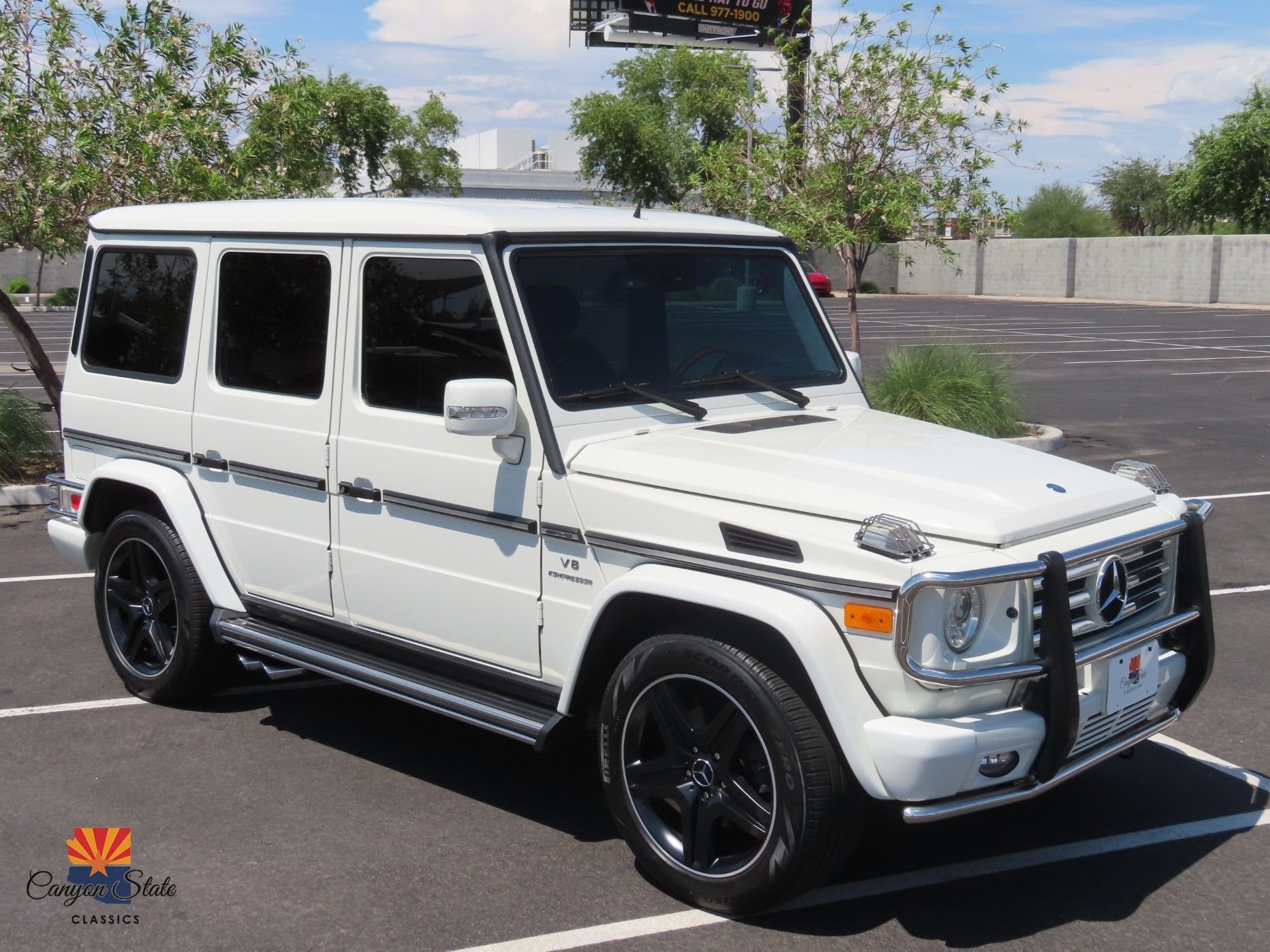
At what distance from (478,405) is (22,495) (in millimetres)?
7710

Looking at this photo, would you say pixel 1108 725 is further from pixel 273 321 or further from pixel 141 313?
pixel 141 313

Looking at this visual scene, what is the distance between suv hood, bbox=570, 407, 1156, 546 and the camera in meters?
3.87

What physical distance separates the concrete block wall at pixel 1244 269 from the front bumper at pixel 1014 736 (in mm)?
47741

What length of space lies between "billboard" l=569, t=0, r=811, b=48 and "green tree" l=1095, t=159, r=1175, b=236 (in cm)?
4117

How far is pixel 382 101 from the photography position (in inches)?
1731

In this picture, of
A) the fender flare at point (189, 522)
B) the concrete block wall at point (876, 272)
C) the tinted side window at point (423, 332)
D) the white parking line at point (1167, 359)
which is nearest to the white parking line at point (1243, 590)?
the tinted side window at point (423, 332)

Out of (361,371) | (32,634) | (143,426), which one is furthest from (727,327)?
(32,634)

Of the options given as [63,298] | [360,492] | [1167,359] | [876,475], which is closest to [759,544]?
[876,475]

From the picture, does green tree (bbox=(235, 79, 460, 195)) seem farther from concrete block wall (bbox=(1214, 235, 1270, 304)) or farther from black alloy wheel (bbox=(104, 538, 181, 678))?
concrete block wall (bbox=(1214, 235, 1270, 304))

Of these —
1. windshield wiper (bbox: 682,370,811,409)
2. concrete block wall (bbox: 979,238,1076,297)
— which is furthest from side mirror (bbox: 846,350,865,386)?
concrete block wall (bbox: 979,238,1076,297)

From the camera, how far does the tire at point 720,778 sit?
3.74 meters

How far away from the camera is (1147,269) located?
5097 centimetres

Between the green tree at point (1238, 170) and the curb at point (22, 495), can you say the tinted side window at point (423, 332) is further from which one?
the green tree at point (1238, 170)

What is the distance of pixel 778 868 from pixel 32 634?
4.88 metres
